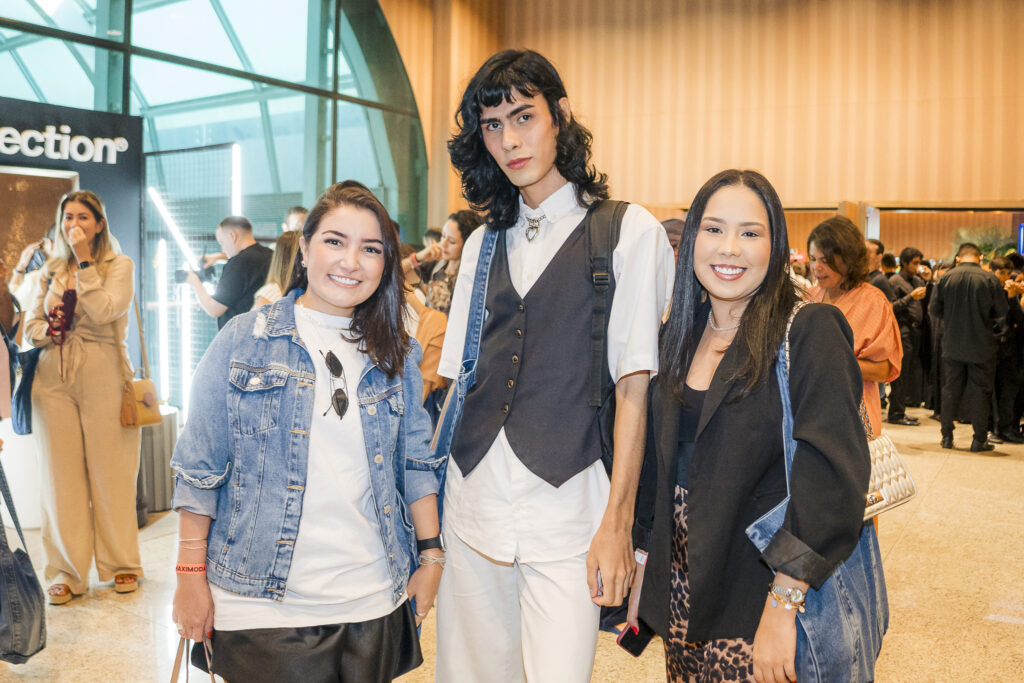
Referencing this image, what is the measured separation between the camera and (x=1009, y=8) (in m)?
9.73

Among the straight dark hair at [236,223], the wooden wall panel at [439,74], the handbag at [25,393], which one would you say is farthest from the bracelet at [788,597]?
the wooden wall panel at [439,74]

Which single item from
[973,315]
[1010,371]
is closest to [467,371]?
[973,315]

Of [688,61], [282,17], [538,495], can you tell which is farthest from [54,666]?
[688,61]

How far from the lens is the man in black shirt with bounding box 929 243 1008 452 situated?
24.5 feet

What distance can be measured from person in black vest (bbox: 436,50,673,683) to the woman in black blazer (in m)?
0.08

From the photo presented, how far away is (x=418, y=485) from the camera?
1.80m

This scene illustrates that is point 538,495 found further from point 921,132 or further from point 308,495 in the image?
point 921,132

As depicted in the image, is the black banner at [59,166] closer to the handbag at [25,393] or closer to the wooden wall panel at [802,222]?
the handbag at [25,393]

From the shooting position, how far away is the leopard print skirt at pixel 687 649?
154 cm

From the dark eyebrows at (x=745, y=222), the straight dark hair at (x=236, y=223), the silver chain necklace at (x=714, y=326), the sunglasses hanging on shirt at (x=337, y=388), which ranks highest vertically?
the straight dark hair at (x=236, y=223)

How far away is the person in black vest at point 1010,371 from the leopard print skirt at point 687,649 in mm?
7659

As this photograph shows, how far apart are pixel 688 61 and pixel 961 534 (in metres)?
7.98

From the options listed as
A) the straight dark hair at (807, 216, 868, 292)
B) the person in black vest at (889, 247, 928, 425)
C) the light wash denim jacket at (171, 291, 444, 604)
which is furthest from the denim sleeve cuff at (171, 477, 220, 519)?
the person in black vest at (889, 247, 928, 425)

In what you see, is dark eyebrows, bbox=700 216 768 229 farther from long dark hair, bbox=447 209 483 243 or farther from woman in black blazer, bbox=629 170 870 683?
long dark hair, bbox=447 209 483 243
